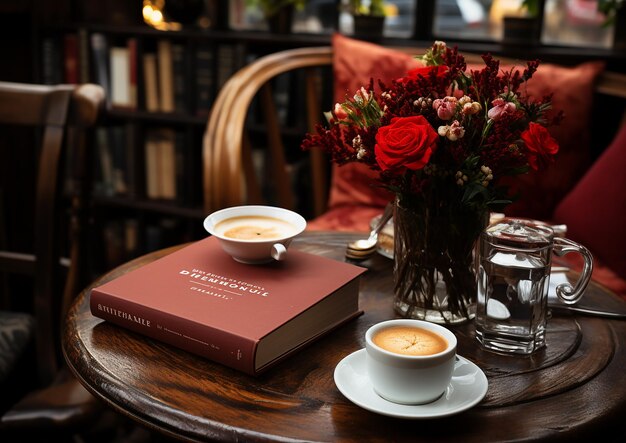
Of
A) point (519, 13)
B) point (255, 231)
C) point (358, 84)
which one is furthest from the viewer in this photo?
point (519, 13)

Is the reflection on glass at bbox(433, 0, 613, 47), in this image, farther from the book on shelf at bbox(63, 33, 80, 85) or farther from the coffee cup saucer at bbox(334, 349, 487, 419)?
the coffee cup saucer at bbox(334, 349, 487, 419)

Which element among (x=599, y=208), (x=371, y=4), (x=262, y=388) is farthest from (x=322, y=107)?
(x=262, y=388)

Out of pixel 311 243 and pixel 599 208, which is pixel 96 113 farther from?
pixel 599 208

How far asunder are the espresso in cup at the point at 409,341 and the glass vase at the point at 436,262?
0.16 meters

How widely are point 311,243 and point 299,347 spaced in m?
0.44

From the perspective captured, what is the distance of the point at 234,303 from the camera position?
0.96 meters

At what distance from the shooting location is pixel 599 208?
169 centimetres

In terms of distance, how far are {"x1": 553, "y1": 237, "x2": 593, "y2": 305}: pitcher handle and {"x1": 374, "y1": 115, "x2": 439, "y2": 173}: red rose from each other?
0.24 meters

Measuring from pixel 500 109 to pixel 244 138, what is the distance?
2.98 ft

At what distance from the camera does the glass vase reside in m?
1.00

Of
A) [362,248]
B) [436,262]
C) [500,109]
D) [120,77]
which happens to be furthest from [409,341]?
[120,77]

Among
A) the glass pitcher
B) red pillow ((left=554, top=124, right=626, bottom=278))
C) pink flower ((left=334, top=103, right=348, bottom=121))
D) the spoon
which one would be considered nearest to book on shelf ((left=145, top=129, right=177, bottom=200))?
red pillow ((left=554, top=124, right=626, bottom=278))

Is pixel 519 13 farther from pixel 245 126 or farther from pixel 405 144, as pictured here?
pixel 405 144

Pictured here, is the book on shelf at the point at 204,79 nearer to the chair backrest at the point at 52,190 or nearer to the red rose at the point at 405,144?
the chair backrest at the point at 52,190
